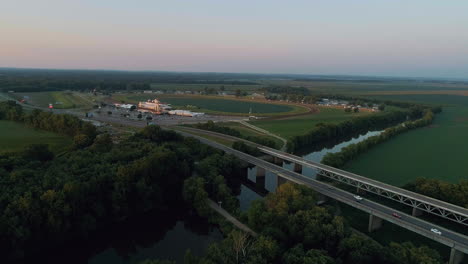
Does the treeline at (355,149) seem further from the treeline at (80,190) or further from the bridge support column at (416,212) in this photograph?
the treeline at (80,190)

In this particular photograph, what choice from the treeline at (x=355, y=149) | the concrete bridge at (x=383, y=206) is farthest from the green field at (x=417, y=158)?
the concrete bridge at (x=383, y=206)

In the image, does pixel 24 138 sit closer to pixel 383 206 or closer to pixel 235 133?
pixel 235 133

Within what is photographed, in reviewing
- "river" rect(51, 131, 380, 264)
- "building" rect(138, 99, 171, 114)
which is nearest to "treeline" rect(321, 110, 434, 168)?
"river" rect(51, 131, 380, 264)

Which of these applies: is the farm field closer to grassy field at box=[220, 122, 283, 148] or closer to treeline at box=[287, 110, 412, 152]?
treeline at box=[287, 110, 412, 152]

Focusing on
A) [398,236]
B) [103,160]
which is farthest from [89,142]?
[398,236]

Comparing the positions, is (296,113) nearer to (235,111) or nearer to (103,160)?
(235,111)
